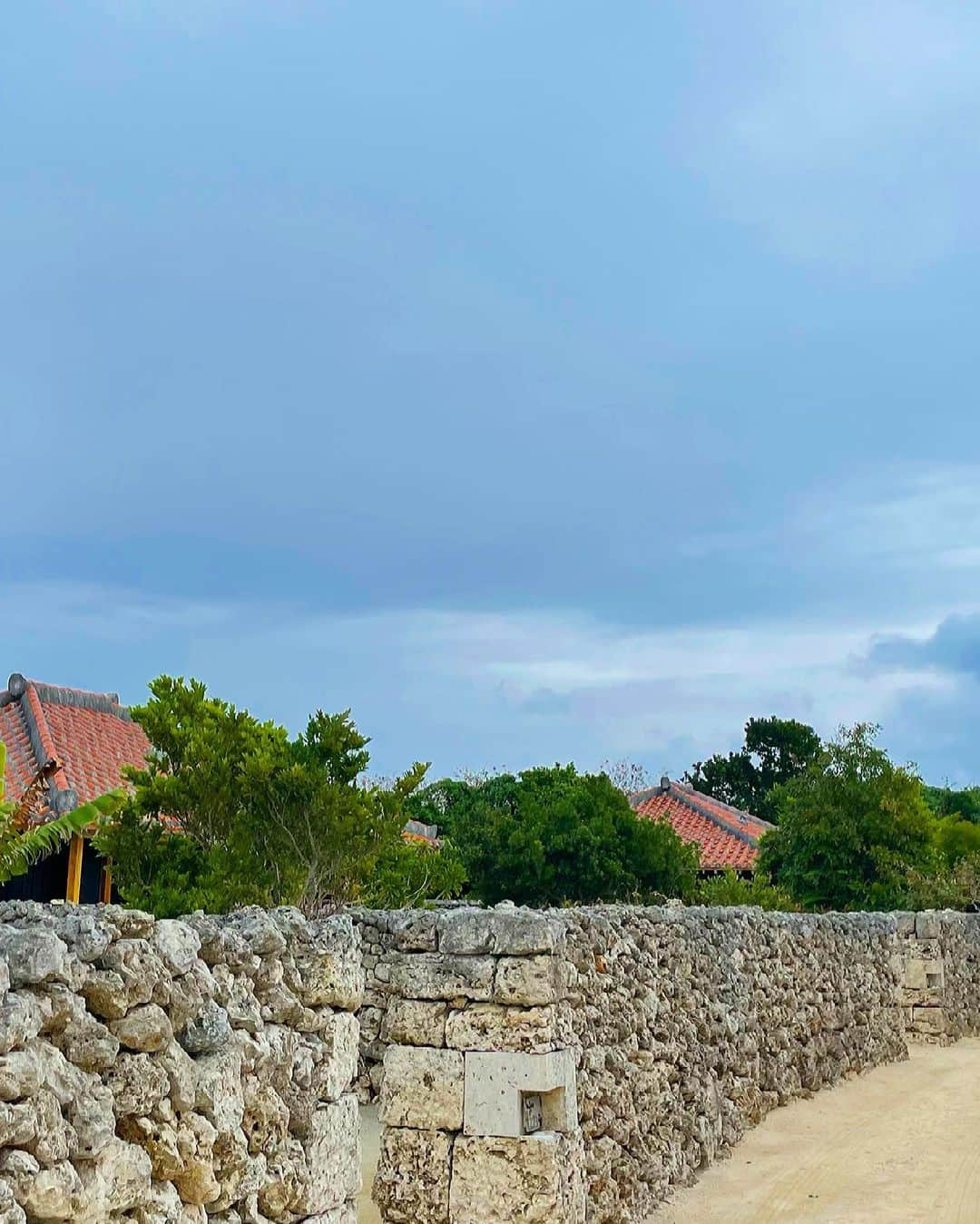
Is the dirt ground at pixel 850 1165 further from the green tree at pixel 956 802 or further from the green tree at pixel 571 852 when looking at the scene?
the green tree at pixel 956 802

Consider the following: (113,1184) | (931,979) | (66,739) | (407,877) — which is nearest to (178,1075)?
(113,1184)

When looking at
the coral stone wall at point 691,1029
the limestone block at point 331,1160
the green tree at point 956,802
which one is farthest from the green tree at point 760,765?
the limestone block at point 331,1160

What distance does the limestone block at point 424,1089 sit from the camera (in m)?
7.81

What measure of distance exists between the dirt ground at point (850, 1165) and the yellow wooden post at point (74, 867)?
625 centimetres

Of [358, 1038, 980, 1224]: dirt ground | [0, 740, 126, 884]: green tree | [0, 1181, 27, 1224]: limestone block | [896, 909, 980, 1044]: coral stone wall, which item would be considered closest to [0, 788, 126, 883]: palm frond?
[0, 740, 126, 884]: green tree

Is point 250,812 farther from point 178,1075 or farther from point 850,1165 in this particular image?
point 178,1075

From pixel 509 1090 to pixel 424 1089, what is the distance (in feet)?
1.85

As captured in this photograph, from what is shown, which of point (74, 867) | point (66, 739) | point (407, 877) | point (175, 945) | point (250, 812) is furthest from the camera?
point (66, 739)

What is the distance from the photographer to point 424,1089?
787 centimetres

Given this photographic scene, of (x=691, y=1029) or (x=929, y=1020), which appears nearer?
(x=691, y=1029)

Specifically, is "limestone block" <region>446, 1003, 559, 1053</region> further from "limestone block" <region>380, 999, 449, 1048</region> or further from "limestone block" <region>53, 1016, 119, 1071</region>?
"limestone block" <region>53, 1016, 119, 1071</region>

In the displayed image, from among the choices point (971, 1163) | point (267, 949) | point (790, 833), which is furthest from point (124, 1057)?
point (790, 833)

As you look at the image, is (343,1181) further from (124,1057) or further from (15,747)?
(15,747)

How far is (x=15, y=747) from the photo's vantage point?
1984 cm
